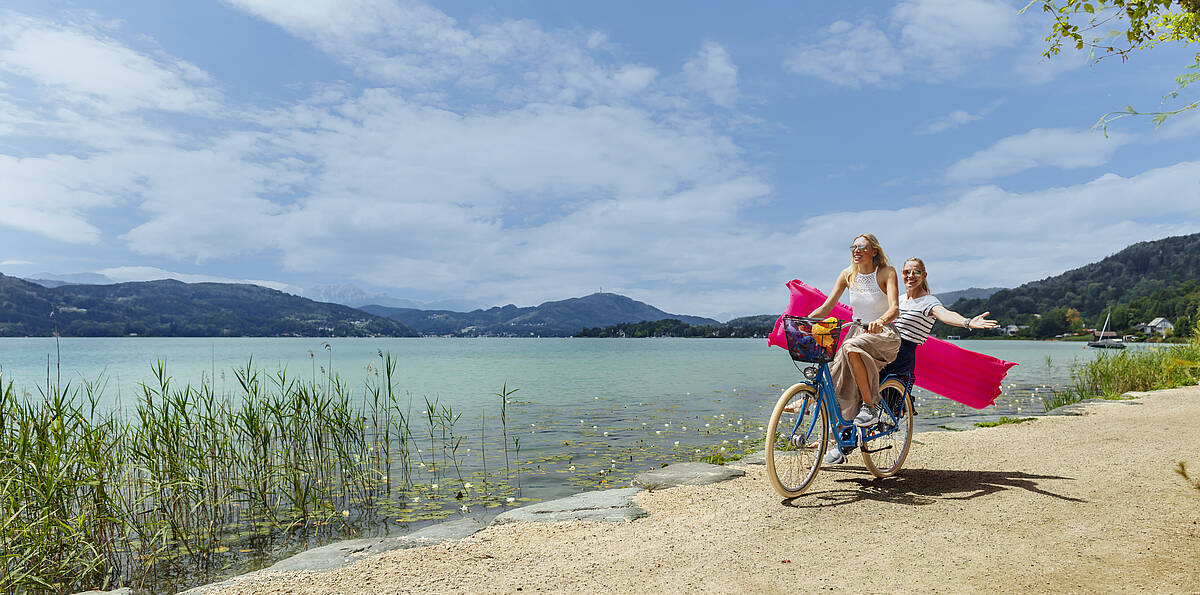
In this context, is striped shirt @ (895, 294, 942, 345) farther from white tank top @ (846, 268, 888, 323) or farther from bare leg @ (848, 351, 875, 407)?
bare leg @ (848, 351, 875, 407)

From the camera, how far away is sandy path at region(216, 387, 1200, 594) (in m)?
3.93

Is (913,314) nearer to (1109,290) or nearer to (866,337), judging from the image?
(866,337)

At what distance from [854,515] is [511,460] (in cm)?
665

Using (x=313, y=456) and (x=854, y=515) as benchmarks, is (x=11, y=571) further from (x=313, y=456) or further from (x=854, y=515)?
(x=854, y=515)

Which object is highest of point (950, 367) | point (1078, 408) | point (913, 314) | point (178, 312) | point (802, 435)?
point (178, 312)

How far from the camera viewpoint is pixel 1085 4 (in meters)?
5.09

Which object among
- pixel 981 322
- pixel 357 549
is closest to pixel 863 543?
pixel 981 322

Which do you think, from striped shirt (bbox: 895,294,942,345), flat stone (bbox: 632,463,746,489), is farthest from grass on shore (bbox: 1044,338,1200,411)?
flat stone (bbox: 632,463,746,489)

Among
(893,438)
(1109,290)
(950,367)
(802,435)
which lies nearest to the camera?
(802,435)

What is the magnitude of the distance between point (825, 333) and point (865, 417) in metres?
1.15

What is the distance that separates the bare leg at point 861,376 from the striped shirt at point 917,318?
2.29 feet

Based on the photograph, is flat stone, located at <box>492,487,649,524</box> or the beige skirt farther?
the beige skirt

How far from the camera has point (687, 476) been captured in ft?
23.3

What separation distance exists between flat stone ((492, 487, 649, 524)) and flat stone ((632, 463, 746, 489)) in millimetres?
628
